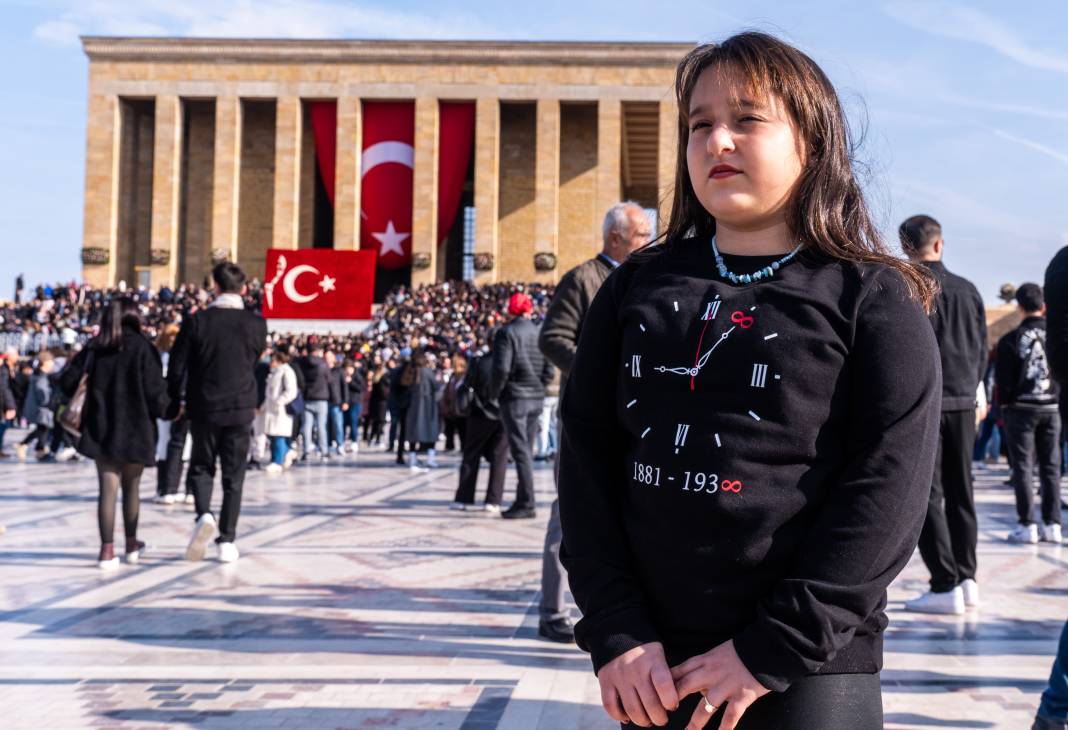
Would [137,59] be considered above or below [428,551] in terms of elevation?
above

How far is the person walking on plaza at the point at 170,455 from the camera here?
10.3 meters

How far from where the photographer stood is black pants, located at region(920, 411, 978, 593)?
5.37 metres

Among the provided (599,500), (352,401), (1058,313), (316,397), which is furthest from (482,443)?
(352,401)

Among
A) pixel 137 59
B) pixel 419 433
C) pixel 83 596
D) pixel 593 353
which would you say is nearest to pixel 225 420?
pixel 83 596

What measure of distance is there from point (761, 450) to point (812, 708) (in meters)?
0.37

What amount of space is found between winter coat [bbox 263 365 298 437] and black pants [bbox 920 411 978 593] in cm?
905

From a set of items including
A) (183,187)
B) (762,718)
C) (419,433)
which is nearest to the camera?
(762,718)

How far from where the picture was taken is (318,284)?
33.9 metres

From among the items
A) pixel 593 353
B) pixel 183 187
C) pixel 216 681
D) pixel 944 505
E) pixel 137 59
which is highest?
pixel 137 59

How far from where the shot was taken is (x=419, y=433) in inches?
572

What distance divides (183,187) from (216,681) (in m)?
44.0

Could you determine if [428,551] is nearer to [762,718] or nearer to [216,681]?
[216,681]

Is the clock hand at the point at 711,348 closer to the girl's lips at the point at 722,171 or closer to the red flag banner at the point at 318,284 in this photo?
the girl's lips at the point at 722,171

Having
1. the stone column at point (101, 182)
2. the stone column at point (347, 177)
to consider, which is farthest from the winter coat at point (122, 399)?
the stone column at point (101, 182)
